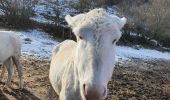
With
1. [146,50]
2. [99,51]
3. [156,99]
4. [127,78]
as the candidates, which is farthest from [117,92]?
[146,50]

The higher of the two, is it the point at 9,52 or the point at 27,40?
the point at 9,52

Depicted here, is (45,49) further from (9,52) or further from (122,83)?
(9,52)

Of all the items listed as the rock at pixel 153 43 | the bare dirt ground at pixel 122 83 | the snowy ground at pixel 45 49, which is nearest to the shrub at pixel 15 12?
the snowy ground at pixel 45 49

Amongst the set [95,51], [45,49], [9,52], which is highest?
[95,51]

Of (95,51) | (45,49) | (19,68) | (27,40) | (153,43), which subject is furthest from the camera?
(153,43)

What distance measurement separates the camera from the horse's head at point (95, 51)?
3.40m

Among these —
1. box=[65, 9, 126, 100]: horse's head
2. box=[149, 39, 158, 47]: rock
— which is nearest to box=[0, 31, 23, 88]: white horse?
box=[65, 9, 126, 100]: horse's head

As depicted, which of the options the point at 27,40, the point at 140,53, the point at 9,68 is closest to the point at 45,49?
the point at 27,40

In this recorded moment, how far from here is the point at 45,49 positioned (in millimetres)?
12883

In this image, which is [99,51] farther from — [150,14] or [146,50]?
[150,14]

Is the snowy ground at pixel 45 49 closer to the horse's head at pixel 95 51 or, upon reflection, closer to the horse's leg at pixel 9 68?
the horse's leg at pixel 9 68

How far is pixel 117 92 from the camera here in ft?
28.7

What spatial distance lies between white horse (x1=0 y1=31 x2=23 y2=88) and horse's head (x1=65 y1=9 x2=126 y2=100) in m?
5.02

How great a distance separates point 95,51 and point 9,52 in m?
5.53
